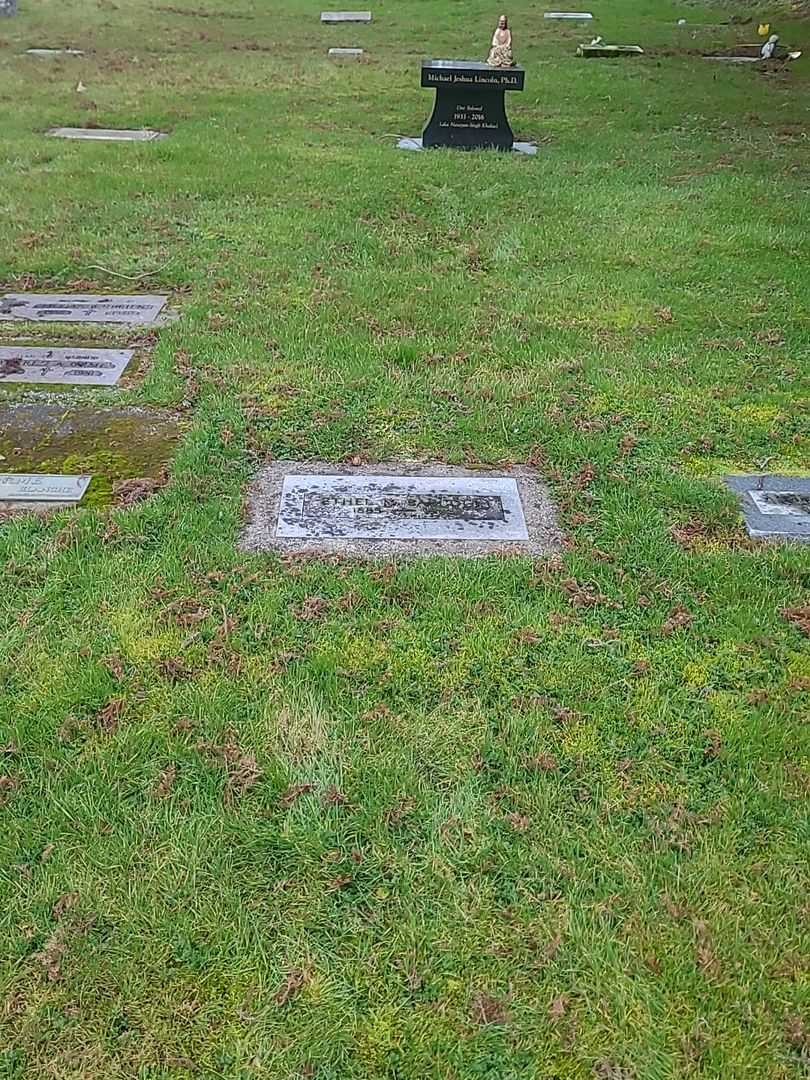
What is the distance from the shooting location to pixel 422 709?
2740 mm

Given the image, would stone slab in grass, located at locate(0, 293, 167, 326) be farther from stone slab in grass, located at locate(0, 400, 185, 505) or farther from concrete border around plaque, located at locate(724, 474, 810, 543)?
concrete border around plaque, located at locate(724, 474, 810, 543)

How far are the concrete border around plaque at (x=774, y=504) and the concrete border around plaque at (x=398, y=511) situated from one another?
79 centimetres

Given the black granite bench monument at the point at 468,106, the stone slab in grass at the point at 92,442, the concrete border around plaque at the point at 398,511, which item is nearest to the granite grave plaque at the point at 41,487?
the stone slab in grass at the point at 92,442

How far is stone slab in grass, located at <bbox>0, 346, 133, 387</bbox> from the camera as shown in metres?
4.59

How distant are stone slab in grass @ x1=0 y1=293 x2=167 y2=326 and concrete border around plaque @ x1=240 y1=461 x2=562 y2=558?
2072 mm

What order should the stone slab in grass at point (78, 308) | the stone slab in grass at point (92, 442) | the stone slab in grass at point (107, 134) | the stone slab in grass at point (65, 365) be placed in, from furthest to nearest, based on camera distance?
the stone slab in grass at point (107, 134) < the stone slab in grass at point (78, 308) < the stone slab in grass at point (65, 365) < the stone slab in grass at point (92, 442)

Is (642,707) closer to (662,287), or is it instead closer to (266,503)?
(266,503)

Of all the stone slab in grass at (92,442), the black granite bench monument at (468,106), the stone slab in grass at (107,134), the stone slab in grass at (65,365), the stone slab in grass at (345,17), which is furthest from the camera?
the stone slab in grass at (345,17)

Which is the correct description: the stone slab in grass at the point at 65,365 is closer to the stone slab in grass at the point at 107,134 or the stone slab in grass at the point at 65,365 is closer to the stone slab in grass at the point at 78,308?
the stone slab in grass at the point at 78,308

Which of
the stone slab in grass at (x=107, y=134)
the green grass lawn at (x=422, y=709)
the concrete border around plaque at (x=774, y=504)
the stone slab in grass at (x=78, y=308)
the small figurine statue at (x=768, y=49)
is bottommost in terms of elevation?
the concrete border around plaque at (x=774, y=504)

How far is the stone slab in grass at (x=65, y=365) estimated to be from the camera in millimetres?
4594

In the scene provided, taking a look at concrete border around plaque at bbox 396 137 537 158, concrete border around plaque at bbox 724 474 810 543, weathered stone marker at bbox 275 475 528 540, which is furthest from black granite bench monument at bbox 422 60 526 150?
weathered stone marker at bbox 275 475 528 540

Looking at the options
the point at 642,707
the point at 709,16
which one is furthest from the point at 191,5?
the point at 642,707

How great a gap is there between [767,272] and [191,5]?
15915mm
